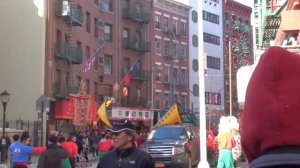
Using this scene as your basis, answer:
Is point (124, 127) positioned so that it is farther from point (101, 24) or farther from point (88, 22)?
point (101, 24)

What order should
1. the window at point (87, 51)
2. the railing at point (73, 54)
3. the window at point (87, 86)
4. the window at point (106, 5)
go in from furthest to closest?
the window at point (106, 5), the window at point (87, 86), the window at point (87, 51), the railing at point (73, 54)

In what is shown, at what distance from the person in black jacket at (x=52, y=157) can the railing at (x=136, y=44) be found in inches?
1778

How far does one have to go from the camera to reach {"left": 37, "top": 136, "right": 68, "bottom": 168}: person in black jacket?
1046 cm

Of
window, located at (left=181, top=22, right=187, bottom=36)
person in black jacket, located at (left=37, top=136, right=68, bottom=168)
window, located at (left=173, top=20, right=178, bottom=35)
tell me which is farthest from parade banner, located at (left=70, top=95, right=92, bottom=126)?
person in black jacket, located at (left=37, top=136, right=68, bottom=168)

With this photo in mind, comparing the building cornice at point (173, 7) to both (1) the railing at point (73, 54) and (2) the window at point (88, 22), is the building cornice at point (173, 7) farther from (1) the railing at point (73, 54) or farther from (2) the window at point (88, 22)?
(1) the railing at point (73, 54)

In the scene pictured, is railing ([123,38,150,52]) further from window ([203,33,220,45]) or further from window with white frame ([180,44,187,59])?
window ([203,33,220,45])

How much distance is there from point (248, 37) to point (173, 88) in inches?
847

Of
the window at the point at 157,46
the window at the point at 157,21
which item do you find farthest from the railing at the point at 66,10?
the window at the point at 157,21

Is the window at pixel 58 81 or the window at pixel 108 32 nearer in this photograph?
the window at pixel 58 81

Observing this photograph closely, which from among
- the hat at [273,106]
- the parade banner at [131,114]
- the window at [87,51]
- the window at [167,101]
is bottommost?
the hat at [273,106]

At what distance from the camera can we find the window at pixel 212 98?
71.4 metres

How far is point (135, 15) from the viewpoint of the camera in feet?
186

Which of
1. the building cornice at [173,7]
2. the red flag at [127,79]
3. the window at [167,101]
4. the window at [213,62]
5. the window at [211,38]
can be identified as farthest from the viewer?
the window at [213,62]

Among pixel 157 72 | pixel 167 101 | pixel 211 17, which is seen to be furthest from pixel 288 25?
pixel 211 17
